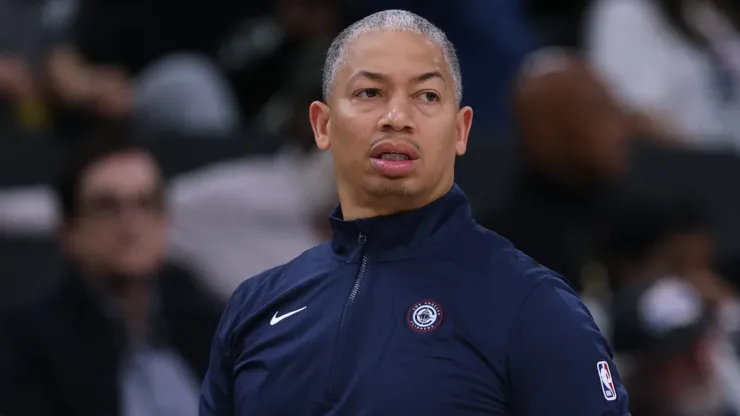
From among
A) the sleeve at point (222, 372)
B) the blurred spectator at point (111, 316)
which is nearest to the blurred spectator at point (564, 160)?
the blurred spectator at point (111, 316)

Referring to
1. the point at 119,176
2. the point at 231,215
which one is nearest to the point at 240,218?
the point at 231,215

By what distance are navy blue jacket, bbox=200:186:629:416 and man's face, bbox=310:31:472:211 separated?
0.06 meters

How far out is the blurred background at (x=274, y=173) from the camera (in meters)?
4.04

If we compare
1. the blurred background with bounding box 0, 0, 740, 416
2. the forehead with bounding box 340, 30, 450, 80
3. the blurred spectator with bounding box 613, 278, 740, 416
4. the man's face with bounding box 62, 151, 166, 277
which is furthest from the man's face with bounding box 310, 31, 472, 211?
the blurred spectator with bounding box 613, 278, 740, 416

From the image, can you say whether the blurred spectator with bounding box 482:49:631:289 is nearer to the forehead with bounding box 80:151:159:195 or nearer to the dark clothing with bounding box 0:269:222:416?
the forehead with bounding box 80:151:159:195

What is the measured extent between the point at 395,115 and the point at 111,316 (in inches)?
91.0

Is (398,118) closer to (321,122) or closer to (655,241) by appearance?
(321,122)

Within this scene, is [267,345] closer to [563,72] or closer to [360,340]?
[360,340]

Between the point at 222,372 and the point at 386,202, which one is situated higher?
the point at 386,202

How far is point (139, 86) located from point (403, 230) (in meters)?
4.09

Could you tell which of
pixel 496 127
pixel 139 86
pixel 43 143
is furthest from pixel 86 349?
pixel 496 127

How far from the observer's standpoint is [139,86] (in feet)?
19.0

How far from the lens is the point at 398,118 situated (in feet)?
5.83

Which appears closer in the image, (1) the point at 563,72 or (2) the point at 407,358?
(2) the point at 407,358
